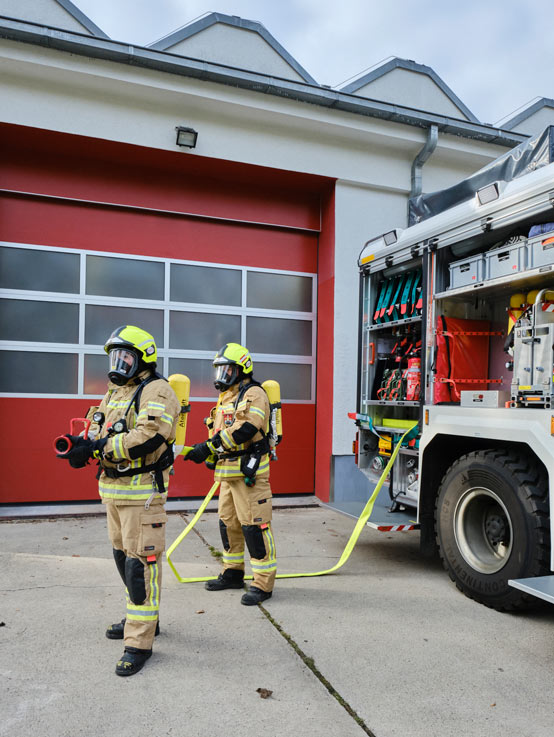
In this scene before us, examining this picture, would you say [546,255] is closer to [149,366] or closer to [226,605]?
[149,366]

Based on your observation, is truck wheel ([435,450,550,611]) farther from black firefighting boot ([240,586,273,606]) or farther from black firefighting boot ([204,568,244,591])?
black firefighting boot ([204,568,244,591])

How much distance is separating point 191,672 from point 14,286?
558 cm

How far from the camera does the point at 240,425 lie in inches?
163

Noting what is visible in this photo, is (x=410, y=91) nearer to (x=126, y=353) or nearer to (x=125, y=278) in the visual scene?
(x=125, y=278)

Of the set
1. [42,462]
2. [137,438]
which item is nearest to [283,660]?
[137,438]

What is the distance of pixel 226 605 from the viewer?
4.06m

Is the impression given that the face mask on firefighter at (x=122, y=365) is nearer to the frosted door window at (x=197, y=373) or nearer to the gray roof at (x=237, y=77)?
the frosted door window at (x=197, y=373)

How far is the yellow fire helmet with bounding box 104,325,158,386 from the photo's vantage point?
10.8 feet

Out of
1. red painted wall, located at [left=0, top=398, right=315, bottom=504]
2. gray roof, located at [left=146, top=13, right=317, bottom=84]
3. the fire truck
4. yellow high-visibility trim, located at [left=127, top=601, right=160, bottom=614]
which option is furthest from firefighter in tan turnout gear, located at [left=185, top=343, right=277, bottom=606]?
gray roof, located at [left=146, top=13, right=317, bottom=84]

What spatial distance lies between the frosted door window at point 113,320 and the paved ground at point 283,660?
322cm

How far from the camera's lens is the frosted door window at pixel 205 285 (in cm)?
779

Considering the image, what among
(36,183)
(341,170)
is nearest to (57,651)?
(36,183)

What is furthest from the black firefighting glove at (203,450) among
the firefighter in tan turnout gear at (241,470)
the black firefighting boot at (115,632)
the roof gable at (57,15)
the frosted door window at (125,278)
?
the roof gable at (57,15)

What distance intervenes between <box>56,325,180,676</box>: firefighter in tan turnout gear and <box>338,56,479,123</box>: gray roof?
654 centimetres
